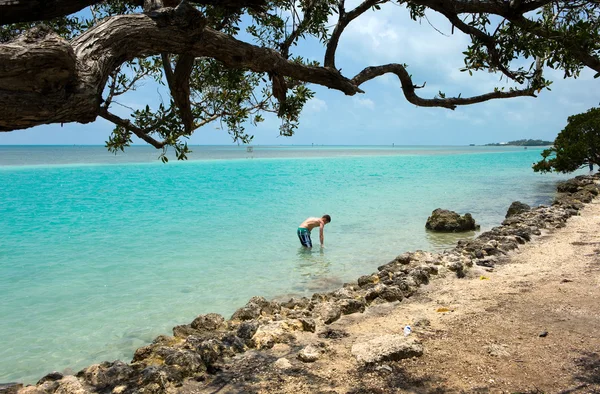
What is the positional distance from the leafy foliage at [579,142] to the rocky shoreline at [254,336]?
69.1ft

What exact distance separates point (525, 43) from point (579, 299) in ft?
12.8

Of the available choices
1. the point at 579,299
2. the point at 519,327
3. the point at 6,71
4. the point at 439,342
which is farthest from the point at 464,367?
the point at 6,71

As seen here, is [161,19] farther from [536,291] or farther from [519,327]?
[536,291]

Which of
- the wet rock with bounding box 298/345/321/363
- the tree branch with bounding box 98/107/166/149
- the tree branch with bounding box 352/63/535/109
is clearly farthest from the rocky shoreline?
the tree branch with bounding box 352/63/535/109

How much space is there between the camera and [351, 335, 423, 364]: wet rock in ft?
15.6

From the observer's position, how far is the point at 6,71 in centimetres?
239

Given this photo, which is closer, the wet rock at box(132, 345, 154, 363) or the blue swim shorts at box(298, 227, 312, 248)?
the wet rock at box(132, 345, 154, 363)

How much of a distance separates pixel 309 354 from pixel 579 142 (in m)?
28.4

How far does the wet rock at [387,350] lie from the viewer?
15.6 ft

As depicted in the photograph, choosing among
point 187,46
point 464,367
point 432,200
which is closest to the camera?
point 187,46

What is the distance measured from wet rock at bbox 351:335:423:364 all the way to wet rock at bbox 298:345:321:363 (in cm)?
40

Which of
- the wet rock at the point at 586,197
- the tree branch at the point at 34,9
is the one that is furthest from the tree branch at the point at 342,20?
the wet rock at the point at 586,197

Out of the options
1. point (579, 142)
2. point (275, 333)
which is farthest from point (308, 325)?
point (579, 142)

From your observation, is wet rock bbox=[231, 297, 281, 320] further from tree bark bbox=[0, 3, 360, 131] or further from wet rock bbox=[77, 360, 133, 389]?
tree bark bbox=[0, 3, 360, 131]
